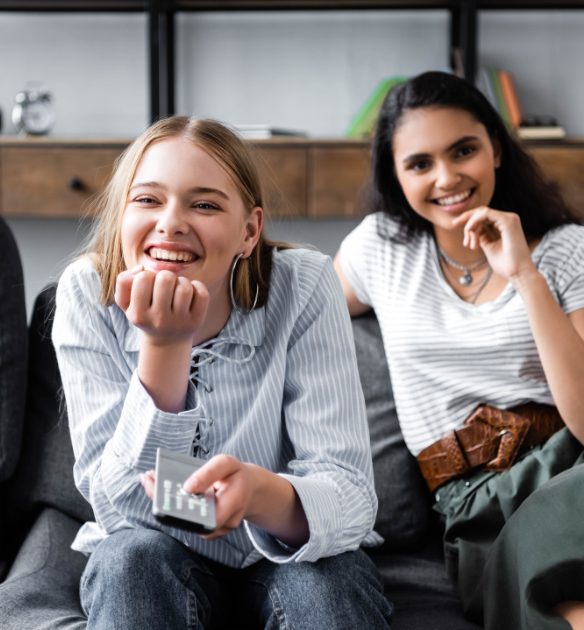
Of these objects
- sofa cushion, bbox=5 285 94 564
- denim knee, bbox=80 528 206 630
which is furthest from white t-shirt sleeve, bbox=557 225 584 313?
sofa cushion, bbox=5 285 94 564

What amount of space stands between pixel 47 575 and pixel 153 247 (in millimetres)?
551

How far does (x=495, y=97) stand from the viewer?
241 centimetres

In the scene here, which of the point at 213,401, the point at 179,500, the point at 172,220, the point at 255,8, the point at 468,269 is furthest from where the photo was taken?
the point at 255,8

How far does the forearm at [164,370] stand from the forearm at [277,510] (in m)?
0.15

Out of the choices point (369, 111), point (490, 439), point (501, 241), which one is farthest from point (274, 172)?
point (490, 439)

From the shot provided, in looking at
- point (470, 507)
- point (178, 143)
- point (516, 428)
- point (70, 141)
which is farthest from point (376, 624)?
point (70, 141)

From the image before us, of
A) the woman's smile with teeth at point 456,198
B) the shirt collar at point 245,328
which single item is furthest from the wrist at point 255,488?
the woman's smile with teeth at point 456,198

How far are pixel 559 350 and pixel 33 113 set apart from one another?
1.98m

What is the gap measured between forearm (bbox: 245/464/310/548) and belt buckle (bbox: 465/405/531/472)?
18.8 inches

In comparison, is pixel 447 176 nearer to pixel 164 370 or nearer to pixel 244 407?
pixel 244 407

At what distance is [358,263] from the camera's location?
4.74 ft

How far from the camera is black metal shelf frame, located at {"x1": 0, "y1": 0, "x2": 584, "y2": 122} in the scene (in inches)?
92.7

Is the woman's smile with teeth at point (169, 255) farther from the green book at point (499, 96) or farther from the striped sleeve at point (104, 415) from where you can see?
the green book at point (499, 96)

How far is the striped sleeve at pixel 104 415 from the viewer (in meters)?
0.86
